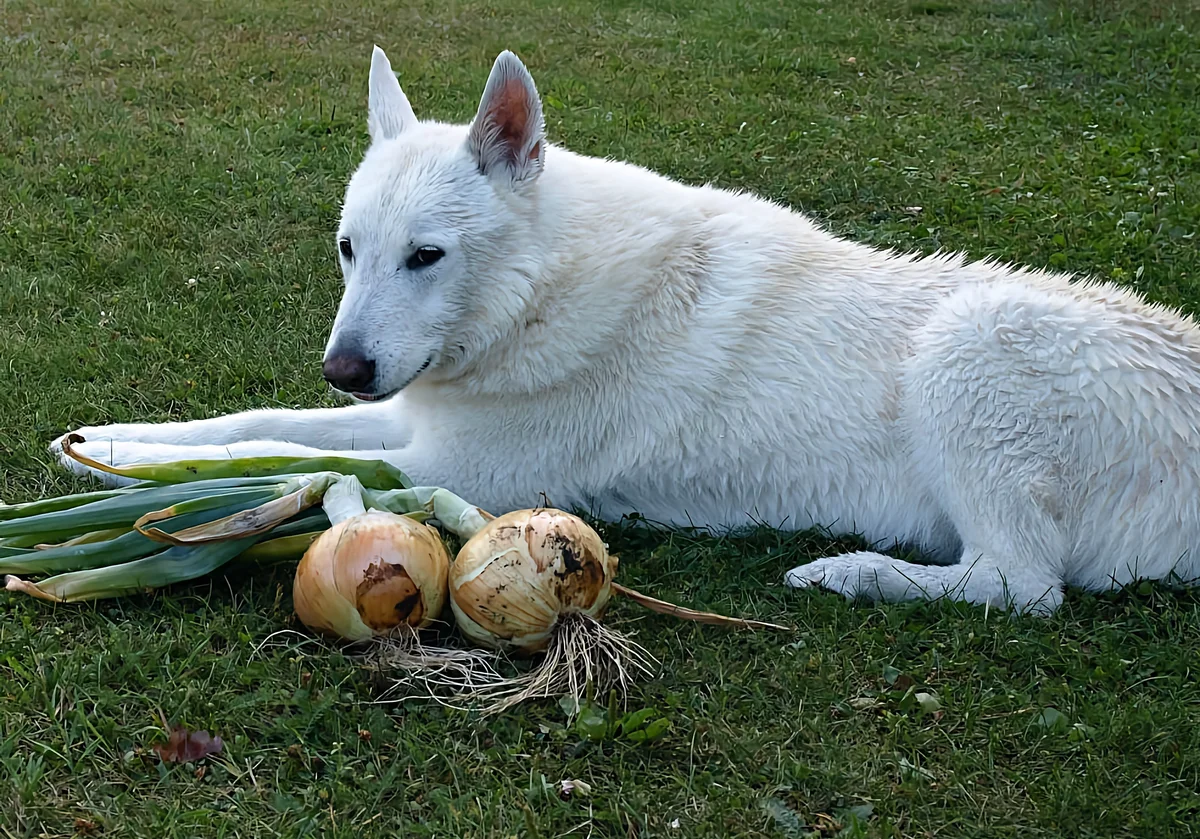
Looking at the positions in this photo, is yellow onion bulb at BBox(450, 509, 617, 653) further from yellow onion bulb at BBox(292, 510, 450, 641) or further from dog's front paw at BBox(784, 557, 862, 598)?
dog's front paw at BBox(784, 557, 862, 598)

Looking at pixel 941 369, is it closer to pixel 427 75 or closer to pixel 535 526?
pixel 535 526

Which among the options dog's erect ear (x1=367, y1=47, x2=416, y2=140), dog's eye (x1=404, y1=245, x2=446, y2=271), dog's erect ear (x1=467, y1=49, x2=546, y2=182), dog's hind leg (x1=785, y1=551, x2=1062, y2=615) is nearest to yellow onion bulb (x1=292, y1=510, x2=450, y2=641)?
dog's eye (x1=404, y1=245, x2=446, y2=271)

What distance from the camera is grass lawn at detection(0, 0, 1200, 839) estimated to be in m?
2.59

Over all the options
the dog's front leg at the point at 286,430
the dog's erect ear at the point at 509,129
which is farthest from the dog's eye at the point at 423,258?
the dog's front leg at the point at 286,430

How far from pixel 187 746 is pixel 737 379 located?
2.02 m

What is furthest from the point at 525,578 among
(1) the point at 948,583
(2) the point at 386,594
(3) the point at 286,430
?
(3) the point at 286,430

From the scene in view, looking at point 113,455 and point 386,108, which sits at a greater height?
point 386,108

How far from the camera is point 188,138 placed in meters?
7.31

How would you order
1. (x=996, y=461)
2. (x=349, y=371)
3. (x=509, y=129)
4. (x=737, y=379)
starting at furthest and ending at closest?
(x=737, y=379) < (x=509, y=129) < (x=996, y=461) < (x=349, y=371)

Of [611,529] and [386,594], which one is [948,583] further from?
[386,594]

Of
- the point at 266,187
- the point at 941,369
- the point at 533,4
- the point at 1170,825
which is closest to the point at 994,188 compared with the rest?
the point at 941,369

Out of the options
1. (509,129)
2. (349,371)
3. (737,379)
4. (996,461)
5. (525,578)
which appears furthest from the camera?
(737,379)

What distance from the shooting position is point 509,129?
11.8ft

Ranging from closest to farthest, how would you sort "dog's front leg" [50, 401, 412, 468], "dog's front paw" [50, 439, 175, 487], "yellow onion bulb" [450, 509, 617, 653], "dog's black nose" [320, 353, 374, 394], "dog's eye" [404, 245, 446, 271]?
"yellow onion bulb" [450, 509, 617, 653] < "dog's black nose" [320, 353, 374, 394] < "dog's eye" [404, 245, 446, 271] < "dog's front paw" [50, 439, 175, 487] < "dog's front leg" [50, 401, 412, 468]
